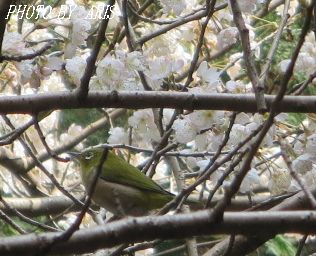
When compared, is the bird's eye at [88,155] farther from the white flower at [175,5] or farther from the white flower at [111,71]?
the white flower at [111,71]

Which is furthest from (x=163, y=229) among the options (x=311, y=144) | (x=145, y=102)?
(x=311, y=144)

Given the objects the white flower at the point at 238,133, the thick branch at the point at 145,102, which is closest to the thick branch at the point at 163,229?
the thick branch at the point at 145,102

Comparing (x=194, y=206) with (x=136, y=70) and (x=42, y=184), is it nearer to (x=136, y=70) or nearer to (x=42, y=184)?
(x=136, y=70)

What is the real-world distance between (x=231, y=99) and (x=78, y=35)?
0.64 m

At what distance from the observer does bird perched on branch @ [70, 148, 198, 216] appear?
3.43 metres

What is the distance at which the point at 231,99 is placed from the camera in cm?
226

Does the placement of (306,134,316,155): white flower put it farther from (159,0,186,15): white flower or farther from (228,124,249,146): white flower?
(159,0,186,15): white flower

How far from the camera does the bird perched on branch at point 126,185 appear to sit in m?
3.43

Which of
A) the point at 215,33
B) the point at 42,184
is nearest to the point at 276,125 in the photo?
the point at 215,33

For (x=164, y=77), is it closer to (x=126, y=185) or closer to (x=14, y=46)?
(x=14, y=46)

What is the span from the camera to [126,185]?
11.7 feet

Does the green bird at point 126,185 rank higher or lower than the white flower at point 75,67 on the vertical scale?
lower

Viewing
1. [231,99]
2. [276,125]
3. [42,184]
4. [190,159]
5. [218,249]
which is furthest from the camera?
[42,184]

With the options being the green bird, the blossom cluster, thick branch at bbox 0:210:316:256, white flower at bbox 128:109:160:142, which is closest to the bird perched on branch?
the green bird
